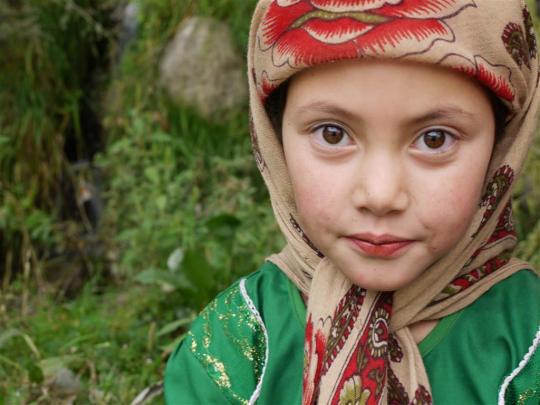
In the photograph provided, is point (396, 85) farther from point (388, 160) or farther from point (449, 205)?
point (449, 205)

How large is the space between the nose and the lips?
0.06 meters

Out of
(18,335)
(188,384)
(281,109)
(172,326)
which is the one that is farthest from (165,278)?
(281,109)

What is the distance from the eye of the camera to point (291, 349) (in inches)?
75.0

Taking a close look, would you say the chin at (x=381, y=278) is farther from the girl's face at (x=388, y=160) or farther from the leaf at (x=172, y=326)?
the leaf at (x=172, y=326)

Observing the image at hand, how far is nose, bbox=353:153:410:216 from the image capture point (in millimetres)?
1532

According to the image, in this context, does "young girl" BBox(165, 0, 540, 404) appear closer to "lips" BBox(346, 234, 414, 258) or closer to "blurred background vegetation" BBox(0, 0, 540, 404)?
"lips" BBox(346, 234, 414, 258)

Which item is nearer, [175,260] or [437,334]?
[437,334]

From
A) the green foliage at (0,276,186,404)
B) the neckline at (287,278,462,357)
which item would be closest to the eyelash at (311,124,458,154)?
the neckline at (287,278,462,357)

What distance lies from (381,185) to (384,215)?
0.07 metres

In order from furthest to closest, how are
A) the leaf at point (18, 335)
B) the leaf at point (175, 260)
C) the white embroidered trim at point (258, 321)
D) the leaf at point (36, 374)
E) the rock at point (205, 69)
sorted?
1. the rock at point (205, 69)
2. the leaf at point (175, 260)
3. the leaf at point (18, 335)
4. the leaf at point (36, 374)
5. the white embroidered trim at point (258, 321)

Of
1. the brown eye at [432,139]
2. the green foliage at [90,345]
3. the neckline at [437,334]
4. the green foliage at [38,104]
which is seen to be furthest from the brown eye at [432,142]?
the green foliage at [38,104]

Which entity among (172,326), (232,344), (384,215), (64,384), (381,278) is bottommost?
(64,384)

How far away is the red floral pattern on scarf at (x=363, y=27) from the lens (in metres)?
1.52

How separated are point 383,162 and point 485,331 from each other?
49 centimetres
